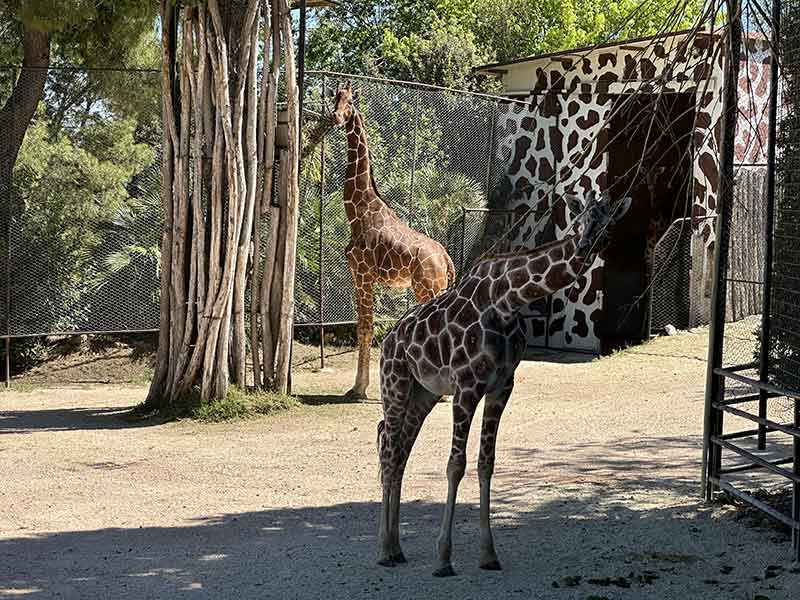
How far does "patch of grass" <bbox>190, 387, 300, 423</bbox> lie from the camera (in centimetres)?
985

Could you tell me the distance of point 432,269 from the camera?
35.6ft

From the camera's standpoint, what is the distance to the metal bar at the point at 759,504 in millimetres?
5707

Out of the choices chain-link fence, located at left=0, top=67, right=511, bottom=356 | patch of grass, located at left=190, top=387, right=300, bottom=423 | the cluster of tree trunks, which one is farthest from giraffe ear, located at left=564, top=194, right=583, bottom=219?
chain-link fence, located at left=0, top=67, right=511, bottom=356

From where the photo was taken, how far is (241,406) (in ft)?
32.8

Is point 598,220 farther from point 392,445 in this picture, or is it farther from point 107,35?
point 107,35

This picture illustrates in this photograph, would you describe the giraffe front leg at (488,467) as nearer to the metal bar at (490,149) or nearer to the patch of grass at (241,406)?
the patch of grass at (241,406)

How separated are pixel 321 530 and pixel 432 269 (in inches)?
185

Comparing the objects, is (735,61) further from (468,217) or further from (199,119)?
(468,217)

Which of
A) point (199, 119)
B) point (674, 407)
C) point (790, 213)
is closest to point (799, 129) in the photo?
point (790, 213)

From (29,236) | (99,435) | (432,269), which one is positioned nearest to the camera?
(99,435)

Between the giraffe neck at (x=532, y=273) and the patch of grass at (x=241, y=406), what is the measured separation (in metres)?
4.75

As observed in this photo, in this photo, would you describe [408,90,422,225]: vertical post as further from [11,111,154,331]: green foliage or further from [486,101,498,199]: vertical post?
[11,111,154,331]: green foliage

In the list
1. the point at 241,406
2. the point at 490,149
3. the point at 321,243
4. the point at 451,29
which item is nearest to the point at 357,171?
the point at 321,243

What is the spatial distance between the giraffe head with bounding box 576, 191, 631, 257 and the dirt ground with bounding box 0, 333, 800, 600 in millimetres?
1576
